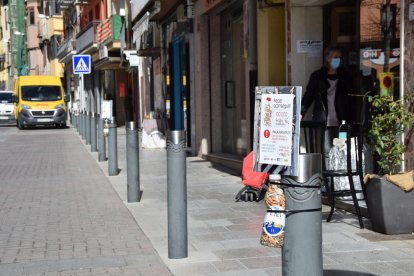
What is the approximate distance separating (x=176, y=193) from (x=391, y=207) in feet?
6.79

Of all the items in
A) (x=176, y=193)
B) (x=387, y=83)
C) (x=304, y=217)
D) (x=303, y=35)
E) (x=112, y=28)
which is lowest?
(x=176, y=193)

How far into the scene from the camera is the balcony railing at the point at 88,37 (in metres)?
36.0

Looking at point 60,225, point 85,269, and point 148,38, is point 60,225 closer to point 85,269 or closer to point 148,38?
point 85,269

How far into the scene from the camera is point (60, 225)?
7.43m

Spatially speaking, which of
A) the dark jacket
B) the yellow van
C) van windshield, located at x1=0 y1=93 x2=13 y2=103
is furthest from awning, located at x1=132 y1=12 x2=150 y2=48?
van windshield, located at x1=0 y1=93 x2=13 y2=103

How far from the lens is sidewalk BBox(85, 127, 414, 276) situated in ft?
17.4

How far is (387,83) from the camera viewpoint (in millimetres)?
7754

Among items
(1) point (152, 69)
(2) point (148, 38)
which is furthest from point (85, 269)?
(1) point (152, 69)

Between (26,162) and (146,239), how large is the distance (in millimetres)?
9526

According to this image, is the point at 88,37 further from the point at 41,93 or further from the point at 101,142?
the point at 101,142

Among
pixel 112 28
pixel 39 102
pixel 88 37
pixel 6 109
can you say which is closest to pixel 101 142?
pixel 112 28

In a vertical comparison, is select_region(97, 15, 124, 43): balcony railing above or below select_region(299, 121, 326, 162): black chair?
above

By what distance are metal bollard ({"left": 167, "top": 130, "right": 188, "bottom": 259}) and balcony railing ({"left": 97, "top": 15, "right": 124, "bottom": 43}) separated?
2513cm

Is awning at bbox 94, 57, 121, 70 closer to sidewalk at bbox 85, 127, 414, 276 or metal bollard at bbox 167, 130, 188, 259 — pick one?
sidewalk at bbox 85, 127, 414, 276
